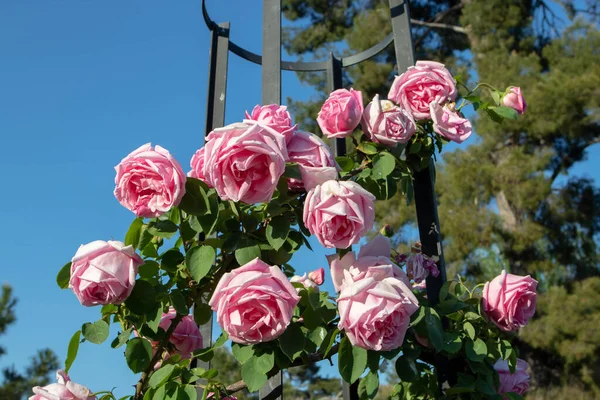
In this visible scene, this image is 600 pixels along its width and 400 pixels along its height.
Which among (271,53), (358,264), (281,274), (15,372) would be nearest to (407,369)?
(358,264)

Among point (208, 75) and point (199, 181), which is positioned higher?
point (208, 75)

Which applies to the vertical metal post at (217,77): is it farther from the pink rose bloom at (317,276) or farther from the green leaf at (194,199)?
the green leaf at (194,199)

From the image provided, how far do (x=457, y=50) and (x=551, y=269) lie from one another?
11.5ft

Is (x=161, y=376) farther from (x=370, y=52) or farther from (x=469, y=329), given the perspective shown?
(x=370, y=52)

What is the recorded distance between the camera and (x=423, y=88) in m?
1.32

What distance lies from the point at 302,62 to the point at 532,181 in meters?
5.73

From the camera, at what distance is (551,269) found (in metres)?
6.98

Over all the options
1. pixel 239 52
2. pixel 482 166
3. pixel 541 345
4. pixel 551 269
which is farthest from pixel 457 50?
pixel 239 52

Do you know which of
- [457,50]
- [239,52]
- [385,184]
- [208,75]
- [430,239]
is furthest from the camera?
[457,50]

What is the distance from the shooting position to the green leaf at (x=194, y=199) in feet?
3.36

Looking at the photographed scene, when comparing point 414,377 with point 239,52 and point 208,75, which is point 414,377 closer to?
point 208,75

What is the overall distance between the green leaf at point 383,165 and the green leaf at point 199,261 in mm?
342

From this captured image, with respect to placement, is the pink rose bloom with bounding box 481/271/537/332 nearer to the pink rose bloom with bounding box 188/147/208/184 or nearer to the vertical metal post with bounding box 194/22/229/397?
the pink rose bloom with bounding box 188/147/208/184

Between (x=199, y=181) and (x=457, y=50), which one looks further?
(x=457, y=50)
